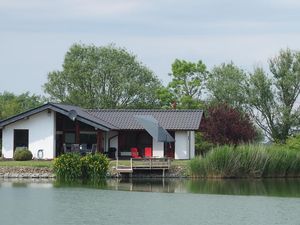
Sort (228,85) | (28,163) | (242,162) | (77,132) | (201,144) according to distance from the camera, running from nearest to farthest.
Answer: (242,162) → (28,163) → (77,132) → (201,144) → (228,85)

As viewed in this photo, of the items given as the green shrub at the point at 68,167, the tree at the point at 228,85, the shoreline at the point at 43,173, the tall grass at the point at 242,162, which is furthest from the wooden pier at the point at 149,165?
the tree at the point at 228,85

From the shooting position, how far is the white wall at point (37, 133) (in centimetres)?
5084

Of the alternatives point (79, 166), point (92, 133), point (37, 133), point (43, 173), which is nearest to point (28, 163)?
point (43, 173)

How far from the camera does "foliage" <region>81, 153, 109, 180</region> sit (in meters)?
43.8

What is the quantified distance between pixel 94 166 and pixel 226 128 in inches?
605

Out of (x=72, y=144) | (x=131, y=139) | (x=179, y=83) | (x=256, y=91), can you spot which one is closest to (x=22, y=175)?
(x=72, y=144)

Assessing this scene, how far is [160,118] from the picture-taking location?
5344cm

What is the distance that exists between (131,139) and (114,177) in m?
8.20

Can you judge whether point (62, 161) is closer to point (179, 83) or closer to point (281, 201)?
point (281, 201)

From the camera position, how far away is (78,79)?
76.4 m

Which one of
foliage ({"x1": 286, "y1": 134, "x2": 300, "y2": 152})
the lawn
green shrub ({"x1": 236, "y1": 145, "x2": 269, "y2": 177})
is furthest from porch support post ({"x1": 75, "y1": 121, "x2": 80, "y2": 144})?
foliage ({"x1": 286, "y1": 134, "x2": 300, "y2": 152})

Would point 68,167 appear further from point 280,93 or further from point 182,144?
point 280,93

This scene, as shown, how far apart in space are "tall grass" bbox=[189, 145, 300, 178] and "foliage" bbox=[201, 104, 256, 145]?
11136 millimetres

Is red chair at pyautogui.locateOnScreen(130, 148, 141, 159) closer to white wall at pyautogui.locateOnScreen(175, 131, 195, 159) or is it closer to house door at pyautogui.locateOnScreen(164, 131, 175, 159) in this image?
house door at pyautogui.locateOnScreen(164, 131, 175, 159)
